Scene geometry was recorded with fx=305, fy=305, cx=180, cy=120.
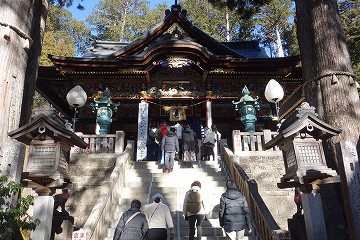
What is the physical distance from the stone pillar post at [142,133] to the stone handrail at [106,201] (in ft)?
8.43

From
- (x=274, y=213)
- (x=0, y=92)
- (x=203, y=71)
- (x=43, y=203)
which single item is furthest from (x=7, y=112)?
(x=203, y=71)

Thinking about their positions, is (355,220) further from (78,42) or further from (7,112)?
(78,42)

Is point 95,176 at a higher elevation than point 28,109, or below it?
below

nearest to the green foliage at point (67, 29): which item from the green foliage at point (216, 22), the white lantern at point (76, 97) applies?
the green foliage at point (216, 22)

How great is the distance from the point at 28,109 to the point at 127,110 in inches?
322

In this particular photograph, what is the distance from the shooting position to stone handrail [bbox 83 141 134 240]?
17.1 feet

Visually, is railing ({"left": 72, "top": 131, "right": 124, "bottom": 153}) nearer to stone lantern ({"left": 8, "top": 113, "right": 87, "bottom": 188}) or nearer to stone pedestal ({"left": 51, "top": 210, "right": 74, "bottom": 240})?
stone pedestal ({"left": 51, "top": 210, "right": 74, "bottom": 240})

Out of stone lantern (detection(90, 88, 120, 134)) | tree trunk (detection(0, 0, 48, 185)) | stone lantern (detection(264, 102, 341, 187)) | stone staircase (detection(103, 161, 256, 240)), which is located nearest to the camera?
tree trunk (detection(0, 0, 48, 185))

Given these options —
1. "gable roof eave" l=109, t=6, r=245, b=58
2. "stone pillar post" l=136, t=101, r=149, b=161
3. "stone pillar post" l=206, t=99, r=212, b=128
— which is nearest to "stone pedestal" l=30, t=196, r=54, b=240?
"stone pillar post" l=136, t=101, r=149, b=161

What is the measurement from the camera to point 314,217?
4562 mm

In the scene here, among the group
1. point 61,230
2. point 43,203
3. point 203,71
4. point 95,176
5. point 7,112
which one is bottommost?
point 61,230

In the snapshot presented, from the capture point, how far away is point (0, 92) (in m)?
4.56

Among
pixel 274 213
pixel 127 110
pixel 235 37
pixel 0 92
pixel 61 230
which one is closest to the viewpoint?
pixel 0 92

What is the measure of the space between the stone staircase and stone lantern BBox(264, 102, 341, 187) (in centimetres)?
215
